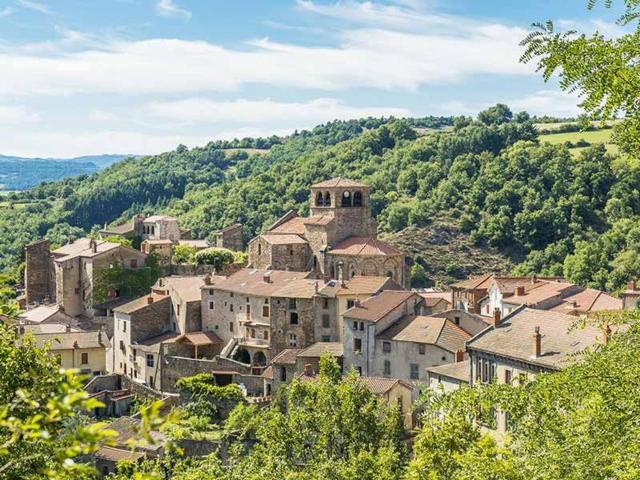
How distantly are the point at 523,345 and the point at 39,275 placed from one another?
156 feet

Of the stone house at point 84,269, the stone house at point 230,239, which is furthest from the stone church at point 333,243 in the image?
the stone house at point 230,239

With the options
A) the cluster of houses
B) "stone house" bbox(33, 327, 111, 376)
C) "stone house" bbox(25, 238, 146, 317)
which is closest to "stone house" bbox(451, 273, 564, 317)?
the cluster of houses

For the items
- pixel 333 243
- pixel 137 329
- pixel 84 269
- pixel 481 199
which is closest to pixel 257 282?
pixel 333 243

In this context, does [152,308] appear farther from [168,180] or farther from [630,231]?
[168,180]

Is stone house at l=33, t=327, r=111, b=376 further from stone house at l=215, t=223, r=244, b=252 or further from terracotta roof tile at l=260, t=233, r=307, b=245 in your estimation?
stone house at l=215, t=223, r=244, b=252

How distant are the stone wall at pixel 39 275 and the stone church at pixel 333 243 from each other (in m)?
19.7

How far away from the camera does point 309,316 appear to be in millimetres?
57188

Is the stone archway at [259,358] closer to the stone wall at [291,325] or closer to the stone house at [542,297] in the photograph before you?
the stone wall at [291,325]

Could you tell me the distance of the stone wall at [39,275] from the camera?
75.9 m

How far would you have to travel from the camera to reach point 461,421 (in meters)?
25.8

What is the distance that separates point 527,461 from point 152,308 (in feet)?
154

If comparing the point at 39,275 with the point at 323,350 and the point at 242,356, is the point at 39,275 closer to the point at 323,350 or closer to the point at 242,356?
the point at 242,356

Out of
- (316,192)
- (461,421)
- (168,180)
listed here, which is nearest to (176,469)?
(461,421)

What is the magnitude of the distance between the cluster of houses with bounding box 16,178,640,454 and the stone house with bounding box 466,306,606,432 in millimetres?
91
